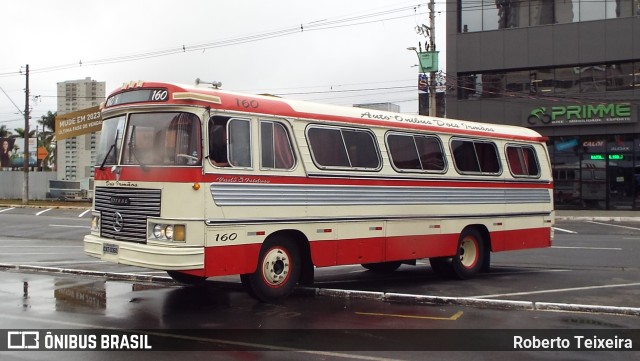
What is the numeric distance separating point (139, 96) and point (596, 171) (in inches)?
1184

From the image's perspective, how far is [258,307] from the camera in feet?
29.2

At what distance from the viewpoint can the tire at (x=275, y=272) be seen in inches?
350

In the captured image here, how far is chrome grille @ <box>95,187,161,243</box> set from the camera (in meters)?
8.27

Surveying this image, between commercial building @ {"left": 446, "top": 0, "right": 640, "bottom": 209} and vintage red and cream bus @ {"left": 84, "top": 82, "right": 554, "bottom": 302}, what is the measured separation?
23.4m

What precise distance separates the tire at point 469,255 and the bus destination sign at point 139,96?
21.0ft

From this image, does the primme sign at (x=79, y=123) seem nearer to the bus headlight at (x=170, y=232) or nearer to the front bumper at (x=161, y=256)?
the front bumper at (x=161, y=256)

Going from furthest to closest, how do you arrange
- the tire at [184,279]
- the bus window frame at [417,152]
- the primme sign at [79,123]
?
the primme sign at [79,123]
the bus window frame at [417,152]
the tire at [184,279]

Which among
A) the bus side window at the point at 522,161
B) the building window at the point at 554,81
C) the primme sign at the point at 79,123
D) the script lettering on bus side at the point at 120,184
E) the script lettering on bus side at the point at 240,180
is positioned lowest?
the script lettering on bus side at the point at 120,184

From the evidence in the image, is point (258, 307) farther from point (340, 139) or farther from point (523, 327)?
point (523, 327)

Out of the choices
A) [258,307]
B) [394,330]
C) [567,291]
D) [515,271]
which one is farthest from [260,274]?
[515,271]

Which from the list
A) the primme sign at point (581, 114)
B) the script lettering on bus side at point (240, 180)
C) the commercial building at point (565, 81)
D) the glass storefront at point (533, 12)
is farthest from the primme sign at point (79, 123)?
the script lettering on bus side at point (240, 180)

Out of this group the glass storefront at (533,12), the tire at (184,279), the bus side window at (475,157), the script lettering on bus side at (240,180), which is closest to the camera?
the script lettering on bus side at (240,180)

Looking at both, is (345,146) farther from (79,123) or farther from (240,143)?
(79,123)

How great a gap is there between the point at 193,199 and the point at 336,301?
9.26ft
